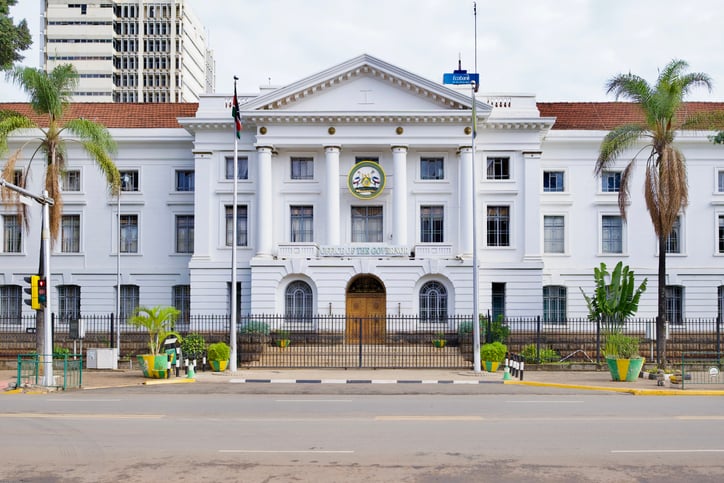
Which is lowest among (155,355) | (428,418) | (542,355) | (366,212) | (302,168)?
(542,355)

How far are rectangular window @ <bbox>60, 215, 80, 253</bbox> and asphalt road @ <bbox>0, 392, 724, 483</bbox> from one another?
2545 centimetres

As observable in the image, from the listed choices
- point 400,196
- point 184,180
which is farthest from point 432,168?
point 184,180

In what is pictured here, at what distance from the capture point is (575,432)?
15.2 m

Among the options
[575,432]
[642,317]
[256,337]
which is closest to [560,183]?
[642,317]

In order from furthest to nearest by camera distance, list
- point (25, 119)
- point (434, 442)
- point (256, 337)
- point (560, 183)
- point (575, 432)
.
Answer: point (560, 183), point (256, 337), point (25, 119), point (575, 432), point (434, 442)

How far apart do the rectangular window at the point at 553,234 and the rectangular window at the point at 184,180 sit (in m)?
19.5

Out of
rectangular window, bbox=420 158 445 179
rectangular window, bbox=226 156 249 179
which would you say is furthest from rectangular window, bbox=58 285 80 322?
rectangular window, bbox=420 158 445 179

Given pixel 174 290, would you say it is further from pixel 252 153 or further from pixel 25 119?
pixel 25 119

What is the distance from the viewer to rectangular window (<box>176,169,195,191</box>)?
4541 cm

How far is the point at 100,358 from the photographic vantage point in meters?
31.5

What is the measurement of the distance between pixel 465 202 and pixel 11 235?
25.0m

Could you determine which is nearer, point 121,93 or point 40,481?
point 40,481

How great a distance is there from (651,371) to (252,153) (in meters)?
23.2

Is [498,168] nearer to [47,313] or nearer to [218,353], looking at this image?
[218,353]
